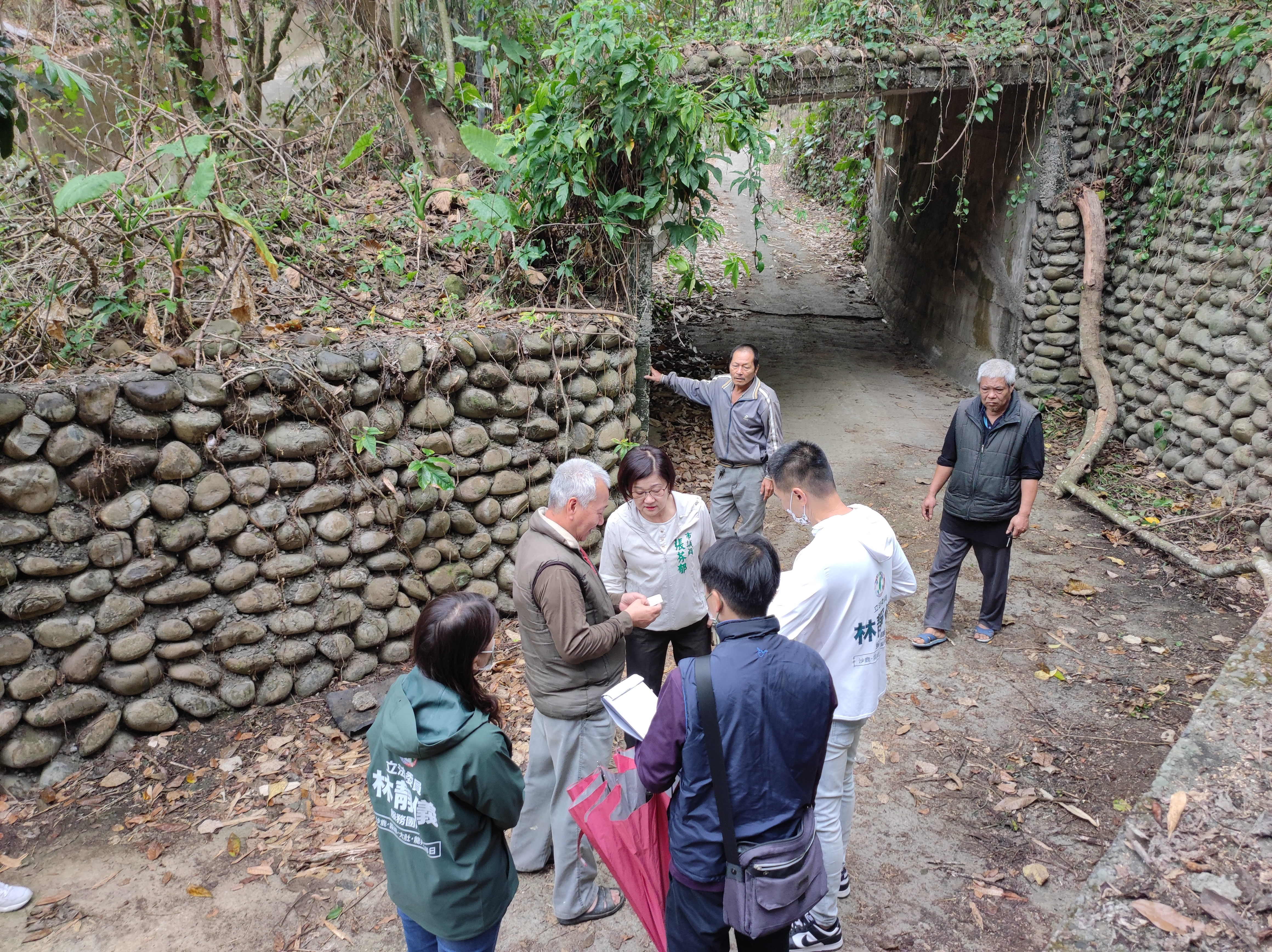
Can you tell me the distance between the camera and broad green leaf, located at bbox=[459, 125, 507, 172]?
6.40 m

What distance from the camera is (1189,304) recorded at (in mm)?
7242

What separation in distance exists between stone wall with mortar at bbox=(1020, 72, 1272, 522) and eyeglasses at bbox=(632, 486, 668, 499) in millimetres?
5139

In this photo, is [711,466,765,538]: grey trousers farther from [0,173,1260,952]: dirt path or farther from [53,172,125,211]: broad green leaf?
[53,172,125,211]: broad green leaf

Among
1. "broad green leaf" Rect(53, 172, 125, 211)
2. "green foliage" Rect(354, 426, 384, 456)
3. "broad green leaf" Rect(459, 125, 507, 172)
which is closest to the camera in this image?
"broad green leaf" Rect(53, 172, 125, 211)

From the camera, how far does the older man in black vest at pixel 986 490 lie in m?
4.90

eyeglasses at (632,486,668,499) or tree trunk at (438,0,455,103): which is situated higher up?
tree trunk at (438,0,455,103)

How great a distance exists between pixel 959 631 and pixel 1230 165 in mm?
4906

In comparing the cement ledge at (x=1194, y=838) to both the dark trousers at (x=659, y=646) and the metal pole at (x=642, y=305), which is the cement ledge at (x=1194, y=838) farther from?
the metal pole at (x=642, y=305)

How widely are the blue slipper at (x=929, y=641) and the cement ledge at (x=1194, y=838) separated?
1.81m

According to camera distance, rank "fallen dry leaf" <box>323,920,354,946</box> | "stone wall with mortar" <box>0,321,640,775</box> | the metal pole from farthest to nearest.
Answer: the metal pole → "stone wall with mortar" <box>0,321,640,775</box> → "fallen dry leaf" <box>323,920,354,946</box>

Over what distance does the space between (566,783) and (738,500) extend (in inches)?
104

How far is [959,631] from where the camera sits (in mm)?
5559

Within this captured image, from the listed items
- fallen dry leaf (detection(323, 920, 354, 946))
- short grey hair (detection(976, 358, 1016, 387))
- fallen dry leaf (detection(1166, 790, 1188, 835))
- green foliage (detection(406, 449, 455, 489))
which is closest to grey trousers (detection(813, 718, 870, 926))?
fallen dry leaf (detection(1166, 790, 1188, 835))

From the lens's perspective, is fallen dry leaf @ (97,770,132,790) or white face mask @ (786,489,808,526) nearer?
white face mask @ (786,489,808,526)
